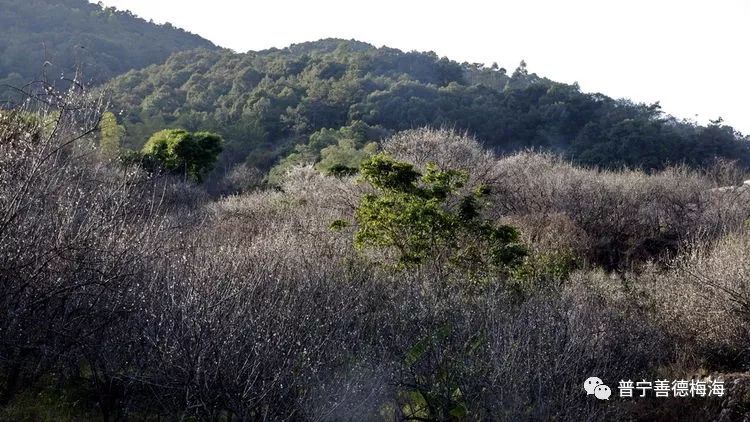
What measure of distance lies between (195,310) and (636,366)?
639 centimetres

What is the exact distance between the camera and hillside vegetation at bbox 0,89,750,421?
6035 mm

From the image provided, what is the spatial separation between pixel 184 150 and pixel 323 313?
20.4 meters

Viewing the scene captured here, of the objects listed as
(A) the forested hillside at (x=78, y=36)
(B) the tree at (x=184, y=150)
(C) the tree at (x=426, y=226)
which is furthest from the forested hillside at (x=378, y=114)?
(C) the tree at (x=426, y=226)

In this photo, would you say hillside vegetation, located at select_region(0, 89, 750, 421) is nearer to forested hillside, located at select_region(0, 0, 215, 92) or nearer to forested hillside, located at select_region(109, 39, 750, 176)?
forested hillside, located at select_region(109, 39, 750, 176)

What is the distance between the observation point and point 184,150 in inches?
1055

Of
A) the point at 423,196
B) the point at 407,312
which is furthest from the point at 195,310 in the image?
the point at 423,196

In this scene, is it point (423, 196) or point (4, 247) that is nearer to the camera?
point (4, 247)

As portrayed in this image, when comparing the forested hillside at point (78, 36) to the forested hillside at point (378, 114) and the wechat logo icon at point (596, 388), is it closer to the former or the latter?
the forested hillside at point (378, 114)

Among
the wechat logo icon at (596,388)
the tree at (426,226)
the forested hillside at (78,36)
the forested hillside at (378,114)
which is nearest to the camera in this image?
the wechat logo icon at (596,388)

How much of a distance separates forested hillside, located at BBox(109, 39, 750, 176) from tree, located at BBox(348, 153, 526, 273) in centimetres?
2095

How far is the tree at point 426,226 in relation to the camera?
12266mm

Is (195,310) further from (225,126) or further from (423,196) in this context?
(225,126)

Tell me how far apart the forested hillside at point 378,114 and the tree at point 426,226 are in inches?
825

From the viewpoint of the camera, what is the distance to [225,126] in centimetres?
4053
